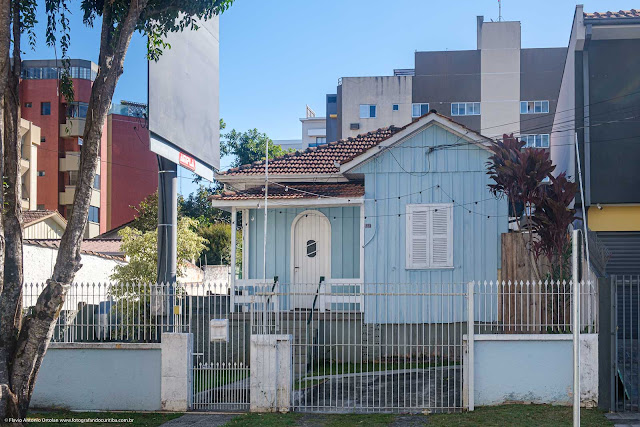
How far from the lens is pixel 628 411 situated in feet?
37.7

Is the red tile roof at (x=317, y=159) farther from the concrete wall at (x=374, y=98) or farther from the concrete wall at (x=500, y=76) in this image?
the concrete wall at (x=374, y=98)

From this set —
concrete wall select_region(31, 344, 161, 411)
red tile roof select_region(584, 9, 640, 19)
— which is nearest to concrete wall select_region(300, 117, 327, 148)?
red tile roof select_region(584, 9, 640, 19)

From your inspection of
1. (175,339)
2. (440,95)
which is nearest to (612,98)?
(175,339)

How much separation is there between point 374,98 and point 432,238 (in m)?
33.8

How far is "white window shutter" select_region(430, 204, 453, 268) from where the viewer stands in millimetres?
16789

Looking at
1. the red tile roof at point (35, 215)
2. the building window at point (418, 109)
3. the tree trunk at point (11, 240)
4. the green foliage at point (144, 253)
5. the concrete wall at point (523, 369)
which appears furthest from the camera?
the building window at point (418, 109)

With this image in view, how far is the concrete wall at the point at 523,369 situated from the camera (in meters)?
12.0

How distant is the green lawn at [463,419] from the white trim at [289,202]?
6.19m

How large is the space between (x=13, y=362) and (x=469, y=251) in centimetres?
1030

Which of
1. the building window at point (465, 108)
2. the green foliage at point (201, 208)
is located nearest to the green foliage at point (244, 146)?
the green foliage at point (201, 208)

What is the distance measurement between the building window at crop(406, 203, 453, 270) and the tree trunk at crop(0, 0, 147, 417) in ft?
27.4

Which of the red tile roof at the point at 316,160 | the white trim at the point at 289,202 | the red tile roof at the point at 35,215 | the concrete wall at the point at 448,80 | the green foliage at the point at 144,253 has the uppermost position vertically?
the concrete wall at the point at 448,80

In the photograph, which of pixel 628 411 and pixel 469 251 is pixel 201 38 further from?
pixel 628 411

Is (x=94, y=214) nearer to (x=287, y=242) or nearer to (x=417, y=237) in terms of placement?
(x=287, y=242)
